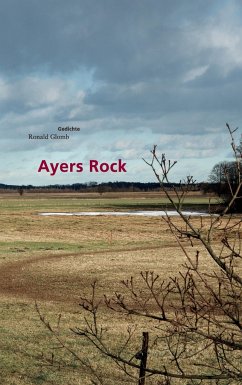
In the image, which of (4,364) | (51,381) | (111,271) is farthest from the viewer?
(111,271)

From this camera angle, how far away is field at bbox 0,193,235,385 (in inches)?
425

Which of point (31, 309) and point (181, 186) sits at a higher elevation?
point (181, 186)

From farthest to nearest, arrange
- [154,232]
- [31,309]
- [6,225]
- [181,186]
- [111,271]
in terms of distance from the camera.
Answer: [6,225] < [154,232] < [111,271] < [31,309] < [181,186]

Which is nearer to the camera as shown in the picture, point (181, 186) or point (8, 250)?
point (181, 186)

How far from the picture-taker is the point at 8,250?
31.3 m

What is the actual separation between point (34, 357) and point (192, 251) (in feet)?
66.9

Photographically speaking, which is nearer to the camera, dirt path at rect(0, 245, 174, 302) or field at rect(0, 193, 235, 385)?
field at rect(0, 193, 235, 385)

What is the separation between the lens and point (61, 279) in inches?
856

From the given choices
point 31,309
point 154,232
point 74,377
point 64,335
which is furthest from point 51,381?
point 154,232

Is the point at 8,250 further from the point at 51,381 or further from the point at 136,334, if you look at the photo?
the point at 51,381

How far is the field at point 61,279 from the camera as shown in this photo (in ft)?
35.4

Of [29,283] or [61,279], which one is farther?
[61,279]

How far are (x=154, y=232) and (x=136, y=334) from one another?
3127 cm

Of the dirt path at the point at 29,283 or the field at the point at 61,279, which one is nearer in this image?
the field at the point at 61,279
